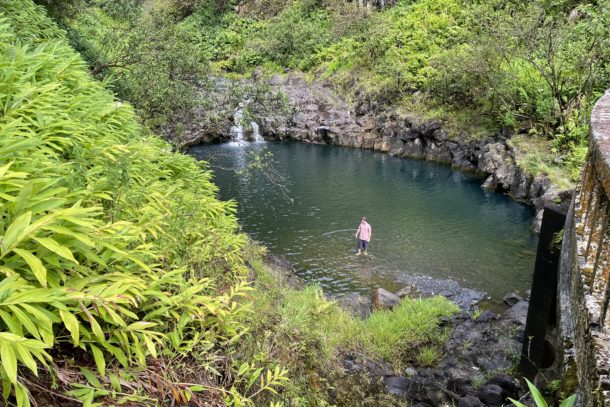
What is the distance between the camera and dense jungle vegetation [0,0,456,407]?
105 inches

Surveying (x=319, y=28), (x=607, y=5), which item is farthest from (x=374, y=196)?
(x=319, y=28)

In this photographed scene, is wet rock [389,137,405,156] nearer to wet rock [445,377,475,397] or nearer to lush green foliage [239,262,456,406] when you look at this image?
lush green foliage [239,262,456,406]

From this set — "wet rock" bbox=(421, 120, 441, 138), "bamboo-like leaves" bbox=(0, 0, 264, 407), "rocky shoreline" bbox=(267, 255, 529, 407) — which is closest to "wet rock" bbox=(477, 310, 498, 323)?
"rocky shoreline" bbox=(267, 255, 529, 407)

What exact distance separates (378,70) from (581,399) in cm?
3560

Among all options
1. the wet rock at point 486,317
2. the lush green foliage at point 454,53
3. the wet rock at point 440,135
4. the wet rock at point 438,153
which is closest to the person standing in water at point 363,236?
the wet rock at point 486,317

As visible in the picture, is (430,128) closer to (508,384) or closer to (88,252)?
(508,384)

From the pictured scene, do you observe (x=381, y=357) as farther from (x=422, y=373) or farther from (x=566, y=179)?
(x=566, y=179)

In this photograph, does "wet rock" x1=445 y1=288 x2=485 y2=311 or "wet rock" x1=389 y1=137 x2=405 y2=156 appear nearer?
"wet rock" x1=445 y1=288 x2=485 y2=311

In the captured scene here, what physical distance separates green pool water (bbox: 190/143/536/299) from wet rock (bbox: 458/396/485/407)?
6.91 m

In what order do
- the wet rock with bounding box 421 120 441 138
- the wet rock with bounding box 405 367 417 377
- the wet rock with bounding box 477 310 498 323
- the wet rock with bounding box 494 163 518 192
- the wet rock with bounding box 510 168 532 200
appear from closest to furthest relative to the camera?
1. the wet rock with bounding box 405 367 417 377
2. the wet rock with bounding box 477 310 498 323
3. the wet rock with bounding box 510 168 532 200
4. the wet rock with bounding box 494 163 518 192
5. the wet rock with bounding box 421 120 441 138

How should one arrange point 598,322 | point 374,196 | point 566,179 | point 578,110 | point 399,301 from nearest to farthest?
1. point 598,322
2. point 399,301
3. point 566,179
4. point 578,110
5. point 374,196

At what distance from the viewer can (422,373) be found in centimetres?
917

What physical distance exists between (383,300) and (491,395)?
4866mm

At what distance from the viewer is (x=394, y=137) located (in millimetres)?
33312
